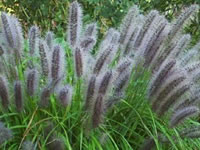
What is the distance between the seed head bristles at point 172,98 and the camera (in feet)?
6.95

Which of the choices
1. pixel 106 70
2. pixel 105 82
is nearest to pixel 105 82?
pixel 105 82

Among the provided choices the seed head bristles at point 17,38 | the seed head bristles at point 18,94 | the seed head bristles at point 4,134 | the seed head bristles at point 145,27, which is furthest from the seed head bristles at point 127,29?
the seed head bristles at point 4,134

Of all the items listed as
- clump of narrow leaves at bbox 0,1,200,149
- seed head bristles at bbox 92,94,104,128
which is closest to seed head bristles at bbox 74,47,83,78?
clump of narrow leaves at bbox 0,1,200,149

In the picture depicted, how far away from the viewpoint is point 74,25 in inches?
97.1

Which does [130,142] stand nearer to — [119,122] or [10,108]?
[119,122]

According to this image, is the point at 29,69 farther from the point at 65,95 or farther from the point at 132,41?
the point at 132,41

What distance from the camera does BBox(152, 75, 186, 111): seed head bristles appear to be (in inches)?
83.2

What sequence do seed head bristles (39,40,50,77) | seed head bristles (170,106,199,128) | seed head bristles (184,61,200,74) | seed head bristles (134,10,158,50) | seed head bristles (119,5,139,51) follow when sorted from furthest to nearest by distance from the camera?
seed head bristles (119,5,139,51)
seed head bristles (134,10,158,50)
seed head bristles (184,61,200,74)
seed head bristles (39,40,50,77)
seed head bristles (170,106,199,128)

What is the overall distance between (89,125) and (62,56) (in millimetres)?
366

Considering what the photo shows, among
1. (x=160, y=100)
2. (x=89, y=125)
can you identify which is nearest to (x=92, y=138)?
(x=89, y=125)

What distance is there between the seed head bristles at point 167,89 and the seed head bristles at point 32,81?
58 cm

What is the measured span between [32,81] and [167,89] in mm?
647

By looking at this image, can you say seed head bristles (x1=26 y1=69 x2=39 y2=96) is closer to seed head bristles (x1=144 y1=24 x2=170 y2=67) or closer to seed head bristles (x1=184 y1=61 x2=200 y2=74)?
seed head bristles (x1=144 y1=24 x2=170 y2=67)

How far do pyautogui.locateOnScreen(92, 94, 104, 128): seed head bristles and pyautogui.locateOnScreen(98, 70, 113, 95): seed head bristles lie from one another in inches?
1.3
